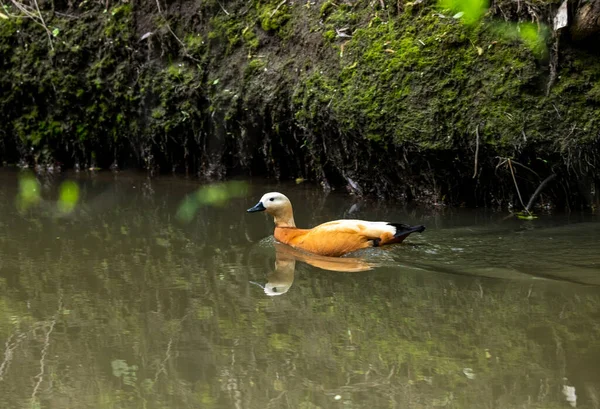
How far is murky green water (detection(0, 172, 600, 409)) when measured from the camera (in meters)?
4.23

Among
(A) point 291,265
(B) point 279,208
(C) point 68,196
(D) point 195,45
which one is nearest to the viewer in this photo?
(A) point 291,265

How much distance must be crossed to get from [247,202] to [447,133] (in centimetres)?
246

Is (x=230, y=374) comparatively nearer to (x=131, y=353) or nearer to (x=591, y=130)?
(x=131, y=353)

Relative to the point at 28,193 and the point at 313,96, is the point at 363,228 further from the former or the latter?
the point at 28,193

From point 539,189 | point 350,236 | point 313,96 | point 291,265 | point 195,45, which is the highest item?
point 195,45

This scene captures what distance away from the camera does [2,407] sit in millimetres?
4121

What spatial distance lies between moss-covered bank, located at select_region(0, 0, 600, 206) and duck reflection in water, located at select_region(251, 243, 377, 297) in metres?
2.08

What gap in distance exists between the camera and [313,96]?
381 inches

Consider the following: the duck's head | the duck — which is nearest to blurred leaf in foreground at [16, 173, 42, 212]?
the duck's head

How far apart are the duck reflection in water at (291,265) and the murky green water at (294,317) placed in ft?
0.08

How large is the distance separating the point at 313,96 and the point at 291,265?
10.8ft

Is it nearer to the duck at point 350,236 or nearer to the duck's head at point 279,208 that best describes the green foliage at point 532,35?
the duck at point 350,236

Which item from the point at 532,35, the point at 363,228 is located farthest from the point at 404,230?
the point at 532,35

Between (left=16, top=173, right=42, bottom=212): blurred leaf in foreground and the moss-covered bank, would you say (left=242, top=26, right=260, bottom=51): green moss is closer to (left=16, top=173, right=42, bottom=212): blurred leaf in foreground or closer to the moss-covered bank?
the moss-covered bank
